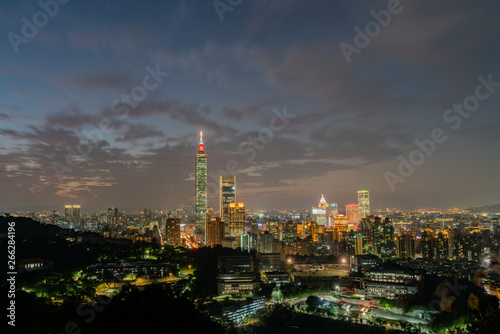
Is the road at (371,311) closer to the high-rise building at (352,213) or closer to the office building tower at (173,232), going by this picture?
the office building tower at (173,232)

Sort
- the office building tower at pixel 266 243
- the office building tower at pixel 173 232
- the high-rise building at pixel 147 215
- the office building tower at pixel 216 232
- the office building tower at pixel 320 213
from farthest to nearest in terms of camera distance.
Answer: the office building tower at pixel 320 213
the high-rise building at pixel 147 215
the office building tower at pixel 216 232
the office building tower at pixel 173 232
the office building tower at pixel 266 243

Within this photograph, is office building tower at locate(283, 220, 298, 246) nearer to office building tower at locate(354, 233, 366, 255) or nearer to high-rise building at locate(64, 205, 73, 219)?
office building tower at locate(354, 233, 366, 255)

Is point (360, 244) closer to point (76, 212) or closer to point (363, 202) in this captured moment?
point (363, 202)

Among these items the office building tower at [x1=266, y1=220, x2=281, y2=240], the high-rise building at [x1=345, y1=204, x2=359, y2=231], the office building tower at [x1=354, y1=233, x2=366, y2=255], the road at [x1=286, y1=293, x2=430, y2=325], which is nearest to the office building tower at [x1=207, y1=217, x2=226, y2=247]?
the office building tower at [x1=266, y1=220, x2=281, y2=240]

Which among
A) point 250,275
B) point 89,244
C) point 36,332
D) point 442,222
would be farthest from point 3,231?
point 442,222

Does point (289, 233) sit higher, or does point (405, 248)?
point (289, 233)

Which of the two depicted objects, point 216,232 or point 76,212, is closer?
point 216,232

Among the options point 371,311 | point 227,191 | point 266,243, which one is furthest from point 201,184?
point 371,311

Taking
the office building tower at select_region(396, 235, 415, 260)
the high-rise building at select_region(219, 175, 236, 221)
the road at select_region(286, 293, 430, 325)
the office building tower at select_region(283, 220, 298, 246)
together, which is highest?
the high-rise building at select_region(219, 175, 236, 221)

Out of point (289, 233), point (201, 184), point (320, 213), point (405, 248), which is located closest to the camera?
point (405, 248)

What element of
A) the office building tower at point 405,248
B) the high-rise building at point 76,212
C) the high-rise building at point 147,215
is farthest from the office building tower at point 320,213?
the high-rise building at point 76,212

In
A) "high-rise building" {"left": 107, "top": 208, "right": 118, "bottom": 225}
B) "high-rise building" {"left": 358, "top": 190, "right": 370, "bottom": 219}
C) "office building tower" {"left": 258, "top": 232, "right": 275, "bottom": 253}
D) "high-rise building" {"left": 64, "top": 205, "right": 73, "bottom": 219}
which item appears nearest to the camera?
"office building tower" {"left": 258, "top": 232, "right": 275, "bottom": 253}

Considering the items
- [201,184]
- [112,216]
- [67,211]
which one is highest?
[201,184]
